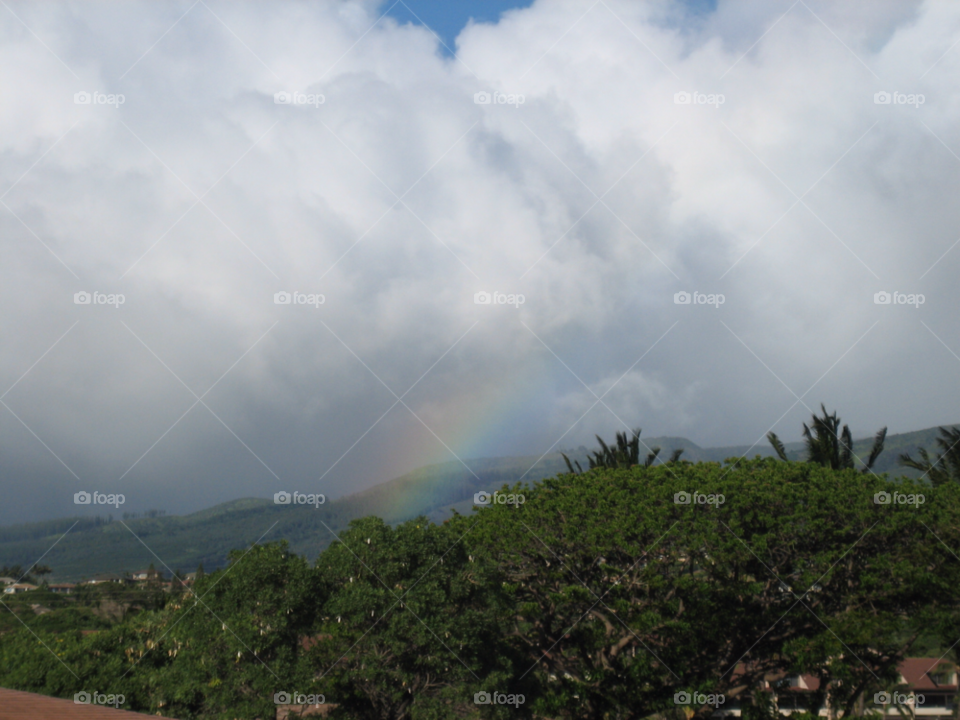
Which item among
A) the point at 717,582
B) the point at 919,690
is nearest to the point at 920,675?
the point at 919,690

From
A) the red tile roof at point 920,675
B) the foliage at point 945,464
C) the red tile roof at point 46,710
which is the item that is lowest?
the red tile roof at point 920,675

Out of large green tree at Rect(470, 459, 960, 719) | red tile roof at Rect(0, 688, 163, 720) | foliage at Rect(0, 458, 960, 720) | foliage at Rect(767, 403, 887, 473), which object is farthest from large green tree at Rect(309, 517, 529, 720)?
foliage at Rect(767, 403, 887, 473)

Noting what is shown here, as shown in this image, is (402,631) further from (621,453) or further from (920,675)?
(920,675)

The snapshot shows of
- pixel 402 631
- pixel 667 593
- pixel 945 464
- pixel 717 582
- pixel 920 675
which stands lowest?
pixel 920 675

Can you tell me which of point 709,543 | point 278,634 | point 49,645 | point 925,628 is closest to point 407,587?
point 278,634

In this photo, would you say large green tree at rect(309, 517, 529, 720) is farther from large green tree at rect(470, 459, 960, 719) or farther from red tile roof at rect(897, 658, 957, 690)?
red tile roof at rect(897, 658, 957, 690)

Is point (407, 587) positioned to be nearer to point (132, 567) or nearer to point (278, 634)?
point (278, 634)

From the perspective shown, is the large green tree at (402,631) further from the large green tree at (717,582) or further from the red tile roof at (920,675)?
the red tile roof at (920,675)

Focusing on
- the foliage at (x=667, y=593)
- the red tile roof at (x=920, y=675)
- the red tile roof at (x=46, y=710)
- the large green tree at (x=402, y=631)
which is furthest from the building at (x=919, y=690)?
the red tile roof at (x=46, y=710)
